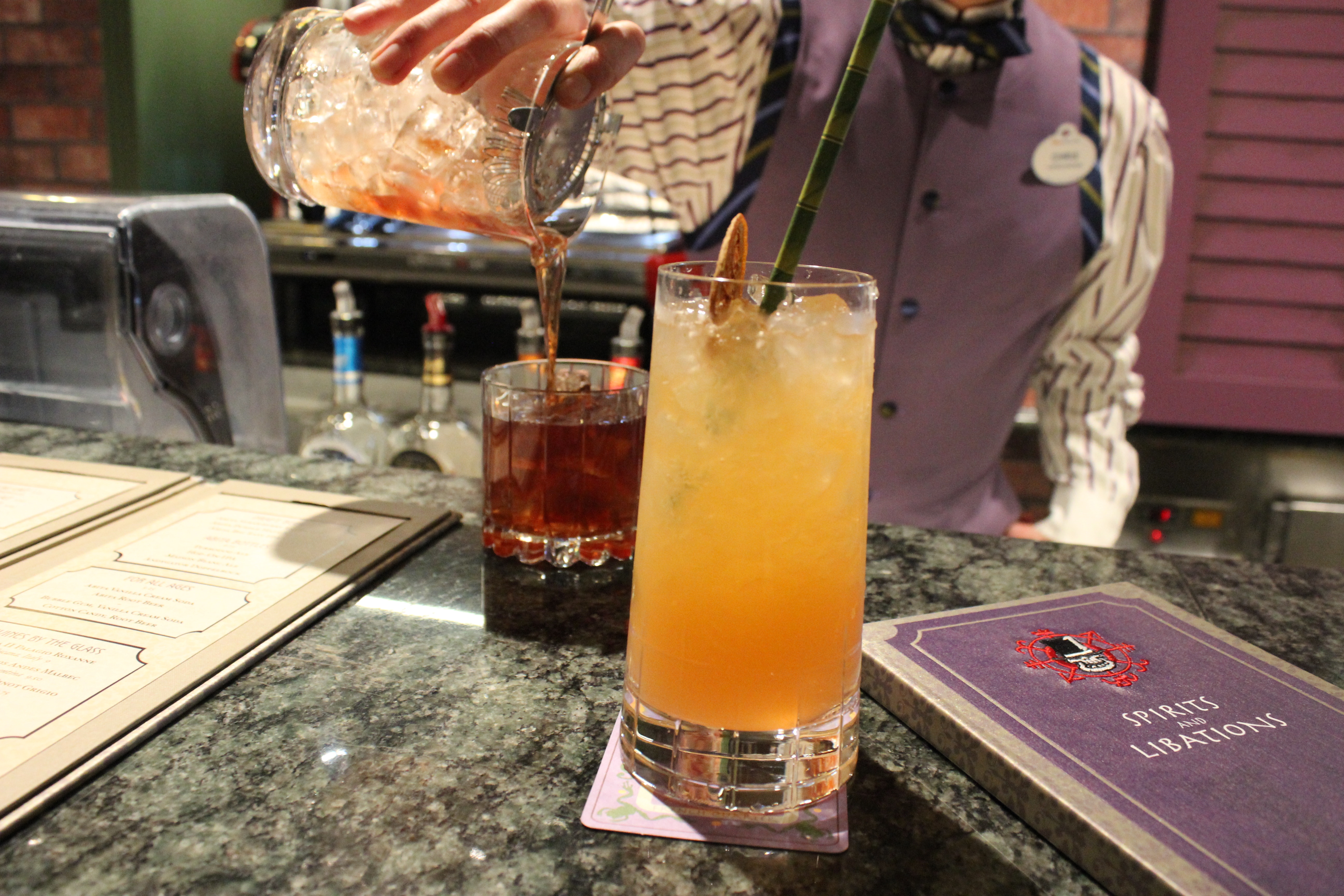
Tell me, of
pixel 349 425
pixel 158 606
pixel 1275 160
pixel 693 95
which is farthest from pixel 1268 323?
pixel 158 606

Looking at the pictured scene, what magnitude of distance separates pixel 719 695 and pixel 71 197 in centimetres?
136

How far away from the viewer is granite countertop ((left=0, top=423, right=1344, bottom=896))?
1.55ft

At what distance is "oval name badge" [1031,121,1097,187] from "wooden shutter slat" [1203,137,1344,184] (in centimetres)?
110

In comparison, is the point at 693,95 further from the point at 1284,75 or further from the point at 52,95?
the point at 52,95

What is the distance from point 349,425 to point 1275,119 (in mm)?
2393

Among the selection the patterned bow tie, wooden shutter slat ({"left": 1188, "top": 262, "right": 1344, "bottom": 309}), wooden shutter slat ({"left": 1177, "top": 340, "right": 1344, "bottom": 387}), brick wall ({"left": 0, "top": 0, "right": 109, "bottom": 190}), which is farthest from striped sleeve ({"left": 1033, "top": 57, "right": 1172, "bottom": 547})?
brick wall ({"left": 0, "top": 0, "right": 109, "bottom": 190})

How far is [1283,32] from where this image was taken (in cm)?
243

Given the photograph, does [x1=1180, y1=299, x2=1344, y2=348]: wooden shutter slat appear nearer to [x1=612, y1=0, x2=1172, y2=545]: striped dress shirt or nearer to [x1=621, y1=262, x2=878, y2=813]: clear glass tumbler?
[x1=612, y1=0, x2=1172, y2=545]: striped dress shirt

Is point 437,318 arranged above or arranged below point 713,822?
above

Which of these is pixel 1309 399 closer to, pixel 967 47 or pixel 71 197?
pixel 967 47

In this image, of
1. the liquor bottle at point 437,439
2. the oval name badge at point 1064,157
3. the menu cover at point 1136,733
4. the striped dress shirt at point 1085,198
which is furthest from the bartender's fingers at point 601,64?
the oval name badge at point 1064,157

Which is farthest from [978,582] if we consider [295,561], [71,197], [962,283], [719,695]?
[71,197]


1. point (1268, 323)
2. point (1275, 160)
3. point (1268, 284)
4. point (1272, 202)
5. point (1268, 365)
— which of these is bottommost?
point (1268, 365)

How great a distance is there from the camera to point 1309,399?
263 centimetres
